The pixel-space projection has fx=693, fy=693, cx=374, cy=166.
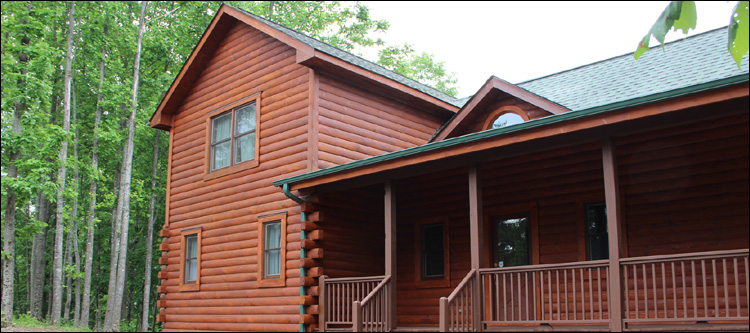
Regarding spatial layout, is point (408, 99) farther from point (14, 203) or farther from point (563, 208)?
point (14, 203)

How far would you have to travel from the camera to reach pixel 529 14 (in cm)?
11150

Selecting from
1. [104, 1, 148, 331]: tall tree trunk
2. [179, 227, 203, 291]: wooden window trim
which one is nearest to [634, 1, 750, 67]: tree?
[179, 227, 203, 291]: wooden window trim

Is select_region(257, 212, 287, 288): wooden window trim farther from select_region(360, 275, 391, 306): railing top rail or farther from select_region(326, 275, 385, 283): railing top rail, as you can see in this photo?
select_region(360, 275, 391, 306): railing top rail

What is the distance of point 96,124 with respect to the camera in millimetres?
29359

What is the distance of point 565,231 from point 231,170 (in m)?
7.40

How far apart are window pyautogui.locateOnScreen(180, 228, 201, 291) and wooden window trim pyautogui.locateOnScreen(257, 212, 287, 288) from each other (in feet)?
7.91

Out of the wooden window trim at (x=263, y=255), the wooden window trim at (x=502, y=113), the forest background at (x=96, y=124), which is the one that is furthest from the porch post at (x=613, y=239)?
the forest background at (x=96, y=124)

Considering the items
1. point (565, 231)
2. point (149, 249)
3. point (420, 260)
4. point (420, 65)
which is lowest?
point (420, 260)

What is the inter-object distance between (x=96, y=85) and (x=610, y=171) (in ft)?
98.7

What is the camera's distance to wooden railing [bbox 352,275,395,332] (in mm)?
10688

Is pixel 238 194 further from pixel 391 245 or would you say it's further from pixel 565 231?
pixel 565 231

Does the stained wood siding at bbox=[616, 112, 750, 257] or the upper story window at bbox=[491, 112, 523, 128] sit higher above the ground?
the upper story window at bbox=[491, 112, 523, 128]

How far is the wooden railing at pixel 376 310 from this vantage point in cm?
1069

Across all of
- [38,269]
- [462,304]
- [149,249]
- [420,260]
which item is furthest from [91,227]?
[462,304]
